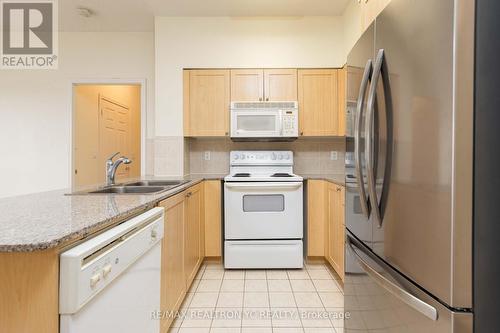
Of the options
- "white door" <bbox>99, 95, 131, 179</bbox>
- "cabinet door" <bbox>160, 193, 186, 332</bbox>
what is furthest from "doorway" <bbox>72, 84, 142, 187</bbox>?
"cabinet door" <bbox>160, 193, 186, 332</bbox>

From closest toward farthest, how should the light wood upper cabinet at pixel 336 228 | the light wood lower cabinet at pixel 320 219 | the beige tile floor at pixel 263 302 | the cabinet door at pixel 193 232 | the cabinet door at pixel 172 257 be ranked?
the cabinet door at pixel 172 257, the beige tile floor at pixel 263 302, the cabinet door at pixel 193 232, the light wood upper cabinet at pixel 336 228, the light wood lower cabinet at pixel 320 219

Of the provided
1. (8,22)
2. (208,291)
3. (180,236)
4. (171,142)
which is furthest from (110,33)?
(208,291)

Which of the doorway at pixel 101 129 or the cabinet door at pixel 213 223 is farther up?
the doorway at pixel 101 129

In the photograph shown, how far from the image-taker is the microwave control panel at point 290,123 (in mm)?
2912

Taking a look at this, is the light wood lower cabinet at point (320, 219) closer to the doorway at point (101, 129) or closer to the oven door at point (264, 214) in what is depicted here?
the oven door at point (264, 214)

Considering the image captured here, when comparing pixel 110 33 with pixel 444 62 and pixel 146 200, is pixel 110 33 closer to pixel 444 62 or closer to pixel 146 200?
pixel 146 200

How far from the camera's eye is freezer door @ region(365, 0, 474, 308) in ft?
2.28

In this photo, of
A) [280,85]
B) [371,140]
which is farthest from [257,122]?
[371,140]

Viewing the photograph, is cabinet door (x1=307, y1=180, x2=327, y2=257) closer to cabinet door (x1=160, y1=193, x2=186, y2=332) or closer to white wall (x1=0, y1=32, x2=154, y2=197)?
cabinet door (x1=160, y1=193, x2=186, y2=332)

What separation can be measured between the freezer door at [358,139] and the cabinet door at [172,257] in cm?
98

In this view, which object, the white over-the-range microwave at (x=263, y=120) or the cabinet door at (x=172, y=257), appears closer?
A: the cabinet door at (x=172, y=257)

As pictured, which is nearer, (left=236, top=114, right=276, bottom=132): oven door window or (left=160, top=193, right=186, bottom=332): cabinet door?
(left=160, top=193, right=186, bottom=332): cabinet door

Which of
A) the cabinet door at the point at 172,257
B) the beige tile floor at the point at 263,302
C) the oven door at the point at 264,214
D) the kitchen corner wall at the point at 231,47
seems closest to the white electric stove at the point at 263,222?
the oven door at the point at 264,214

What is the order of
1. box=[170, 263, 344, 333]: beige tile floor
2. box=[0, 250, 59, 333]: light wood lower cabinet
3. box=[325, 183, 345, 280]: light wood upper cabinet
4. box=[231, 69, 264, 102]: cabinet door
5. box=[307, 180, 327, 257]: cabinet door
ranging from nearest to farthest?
box=[0, 250, 59, 333]: light wood lower cabinet → box=[170, 263, 344, 333]: beige tile floor → box=[325, 183, 345, 280]: light wood upper cabinet → box=[307, 180, 327, 257]: cabinet door → box=[231, 69, 264, 102]: cabinet door
